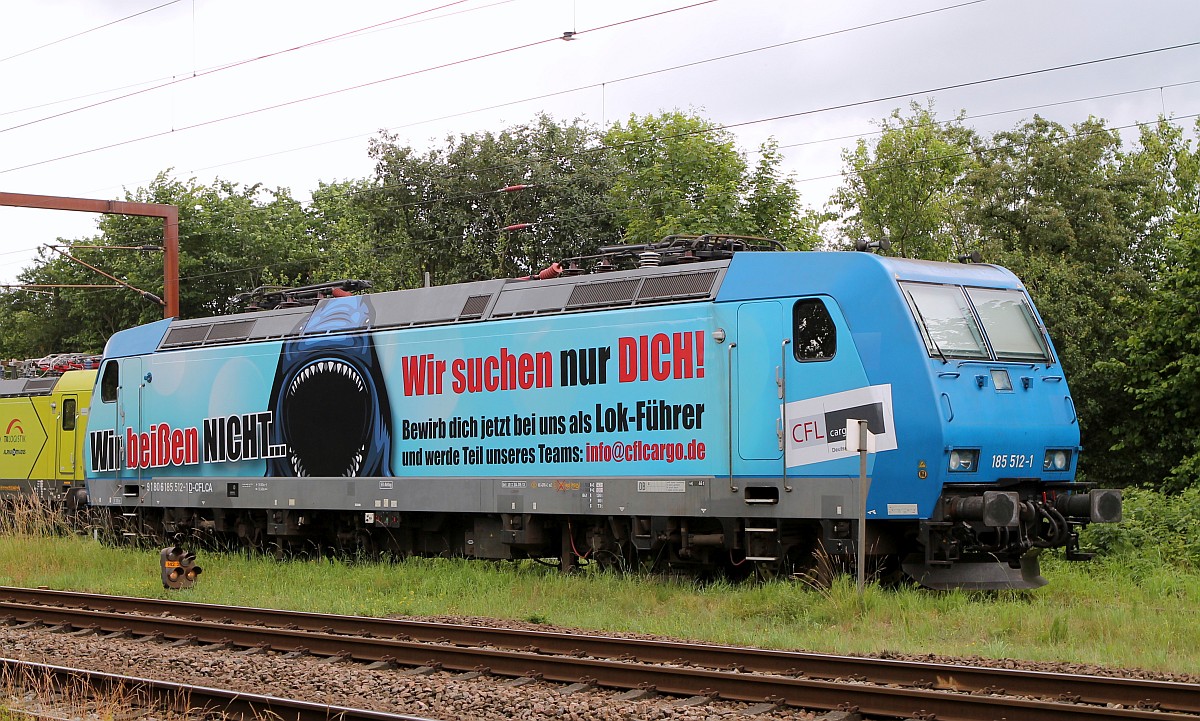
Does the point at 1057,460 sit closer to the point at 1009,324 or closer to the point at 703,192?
the point at 1009,324

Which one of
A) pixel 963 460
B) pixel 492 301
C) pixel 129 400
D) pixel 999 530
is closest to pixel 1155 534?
pixel 999 530

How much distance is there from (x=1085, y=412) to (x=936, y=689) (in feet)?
76.1

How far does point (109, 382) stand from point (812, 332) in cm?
1327

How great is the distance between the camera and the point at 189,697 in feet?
29.1

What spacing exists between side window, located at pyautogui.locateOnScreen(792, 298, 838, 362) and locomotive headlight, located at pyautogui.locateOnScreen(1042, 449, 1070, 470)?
2.58m

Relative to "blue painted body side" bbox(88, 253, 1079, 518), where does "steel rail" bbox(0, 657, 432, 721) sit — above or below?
below

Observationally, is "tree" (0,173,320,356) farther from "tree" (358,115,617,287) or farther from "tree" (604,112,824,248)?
"tree" (604,112,824,248)

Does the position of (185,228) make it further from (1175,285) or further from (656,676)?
(656,676)

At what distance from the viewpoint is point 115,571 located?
18453 mm

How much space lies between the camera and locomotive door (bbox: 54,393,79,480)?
25.5 m

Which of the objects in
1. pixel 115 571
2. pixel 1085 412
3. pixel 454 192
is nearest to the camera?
pixel 115 571

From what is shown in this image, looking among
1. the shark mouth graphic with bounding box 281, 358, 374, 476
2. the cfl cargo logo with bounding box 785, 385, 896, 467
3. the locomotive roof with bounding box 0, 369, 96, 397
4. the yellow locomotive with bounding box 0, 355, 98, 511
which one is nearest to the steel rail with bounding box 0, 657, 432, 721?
the cfl cargo logo with bounding box 785, 385, 896, 467

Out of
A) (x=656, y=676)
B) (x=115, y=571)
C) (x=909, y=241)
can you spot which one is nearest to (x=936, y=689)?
(x=656, y=676)

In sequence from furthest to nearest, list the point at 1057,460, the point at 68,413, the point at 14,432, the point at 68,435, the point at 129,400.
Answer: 1. the point at 14,432
2. the point at 68,413
3. the point at 68,435
4. the point at 129,400
5. the point at 1057,460
